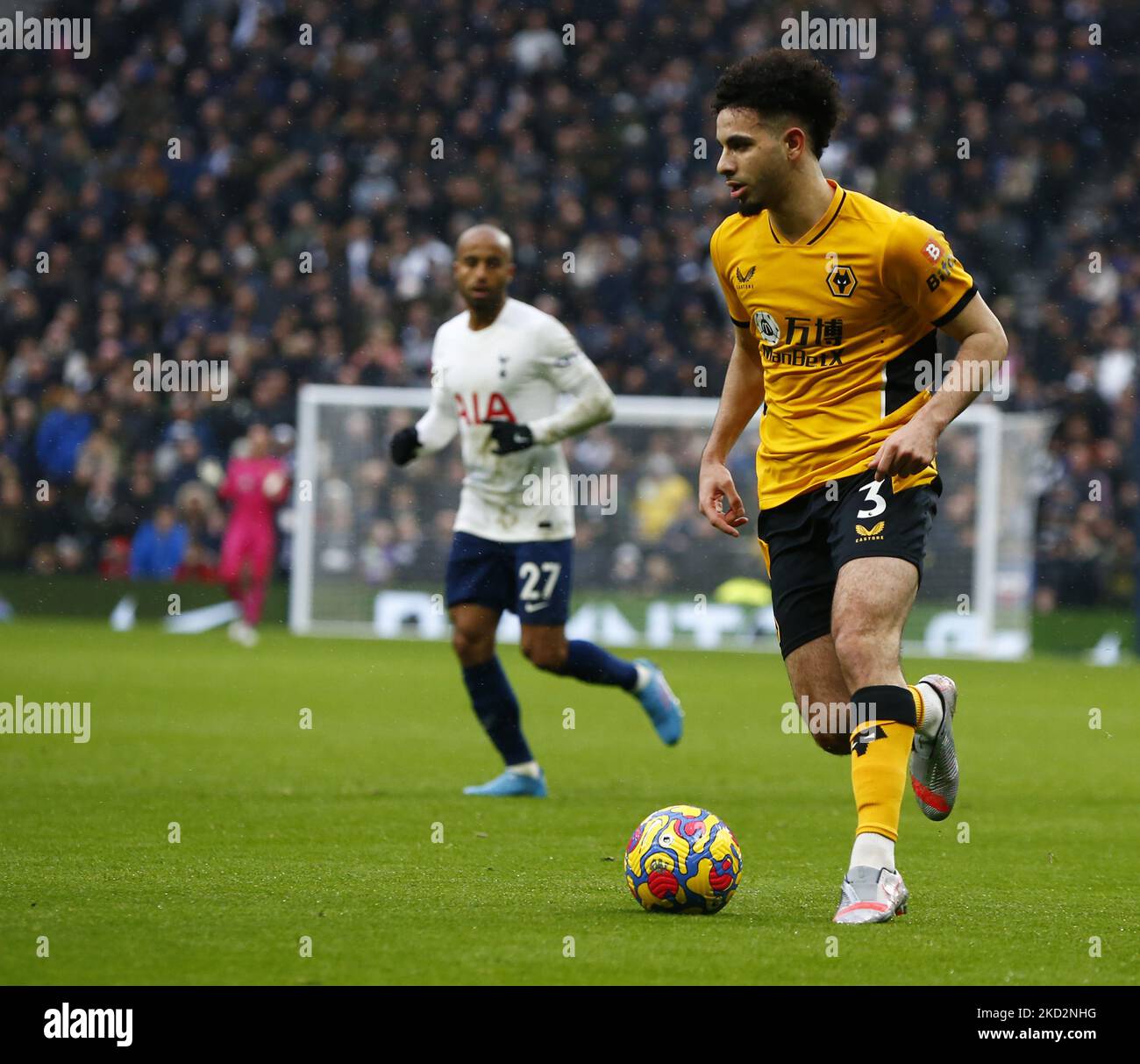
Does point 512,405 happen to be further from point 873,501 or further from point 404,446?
point 873,501

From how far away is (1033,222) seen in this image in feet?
74.5

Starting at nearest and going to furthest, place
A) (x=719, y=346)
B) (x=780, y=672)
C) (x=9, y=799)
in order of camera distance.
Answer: (x=9, y=799) → (x=780, y=672) → (x=719, y=346)

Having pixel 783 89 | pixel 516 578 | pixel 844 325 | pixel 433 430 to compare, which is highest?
pixel 783 89

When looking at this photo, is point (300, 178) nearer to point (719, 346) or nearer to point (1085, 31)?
point (719, 346)

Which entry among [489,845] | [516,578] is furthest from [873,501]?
[516,578]

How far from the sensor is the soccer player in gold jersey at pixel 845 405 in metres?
5.34

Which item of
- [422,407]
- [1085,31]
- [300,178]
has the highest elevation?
[1085,31]

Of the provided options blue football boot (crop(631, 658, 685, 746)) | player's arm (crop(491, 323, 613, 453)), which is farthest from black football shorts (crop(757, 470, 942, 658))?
blue football boot (crop(631, 658, 685, 746))

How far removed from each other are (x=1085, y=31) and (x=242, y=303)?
1056cm

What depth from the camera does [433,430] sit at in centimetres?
897

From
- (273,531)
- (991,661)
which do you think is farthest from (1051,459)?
(273,531)

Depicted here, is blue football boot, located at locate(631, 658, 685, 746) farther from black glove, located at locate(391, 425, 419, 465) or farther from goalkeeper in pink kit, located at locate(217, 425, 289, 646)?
goalkeeper in pink kit, located at locate(217, 425, 289, 646)

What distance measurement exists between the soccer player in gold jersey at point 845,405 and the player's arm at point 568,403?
9.08ft

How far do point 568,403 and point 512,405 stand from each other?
0.27 meters
